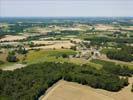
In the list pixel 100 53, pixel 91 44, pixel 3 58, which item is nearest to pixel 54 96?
pixel 3 58

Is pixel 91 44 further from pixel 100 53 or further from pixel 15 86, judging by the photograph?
pixel 15 86

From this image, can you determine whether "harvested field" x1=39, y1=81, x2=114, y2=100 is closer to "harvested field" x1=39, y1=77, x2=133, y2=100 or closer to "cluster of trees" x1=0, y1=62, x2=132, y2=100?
"harvested field" x1=39, y1=77, x2=133, y2=100

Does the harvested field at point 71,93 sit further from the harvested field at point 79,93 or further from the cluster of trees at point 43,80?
the cluster of trees at point 43,80

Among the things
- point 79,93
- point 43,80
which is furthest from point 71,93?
point 43,80

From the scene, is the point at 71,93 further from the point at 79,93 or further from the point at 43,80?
the point at 43,80

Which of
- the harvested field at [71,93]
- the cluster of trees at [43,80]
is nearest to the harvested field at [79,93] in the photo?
the harvested field at [71,93]

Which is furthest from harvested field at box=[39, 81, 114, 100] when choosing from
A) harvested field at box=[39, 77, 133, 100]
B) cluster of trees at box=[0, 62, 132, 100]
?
cluster of trees at box=[0, 62, 132, 100]
